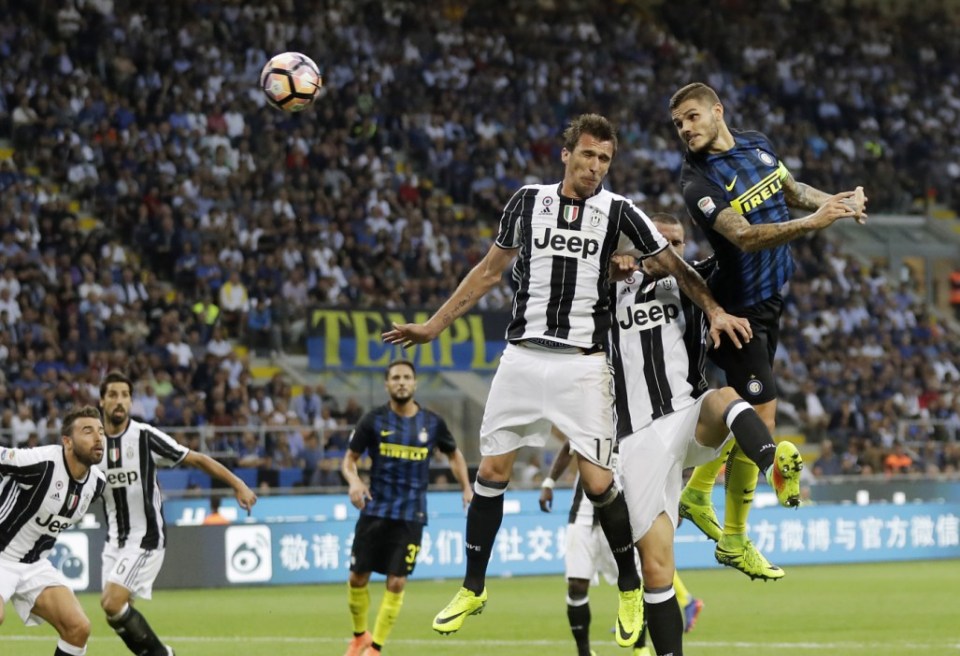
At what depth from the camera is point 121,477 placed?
12.0 m

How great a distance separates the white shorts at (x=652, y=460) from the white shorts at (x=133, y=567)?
176 inches

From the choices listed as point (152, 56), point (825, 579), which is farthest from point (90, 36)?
point (825, 579)

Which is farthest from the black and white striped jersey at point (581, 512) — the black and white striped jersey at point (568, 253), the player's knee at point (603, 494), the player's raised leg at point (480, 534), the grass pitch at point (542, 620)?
the black and white striped jersey at point (568, 253)

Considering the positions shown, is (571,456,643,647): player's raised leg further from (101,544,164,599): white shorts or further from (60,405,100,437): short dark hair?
(101,544,164,599): white shorts

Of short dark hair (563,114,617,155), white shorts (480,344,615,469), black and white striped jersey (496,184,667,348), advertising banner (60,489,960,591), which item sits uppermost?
short dark hair (563,114,617,155)

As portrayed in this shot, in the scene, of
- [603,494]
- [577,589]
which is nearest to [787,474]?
[603,494]

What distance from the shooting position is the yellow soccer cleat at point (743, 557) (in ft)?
30.0

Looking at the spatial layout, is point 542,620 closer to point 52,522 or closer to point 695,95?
point 52,522

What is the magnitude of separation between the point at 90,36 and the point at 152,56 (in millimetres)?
1096

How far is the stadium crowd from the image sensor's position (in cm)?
2342

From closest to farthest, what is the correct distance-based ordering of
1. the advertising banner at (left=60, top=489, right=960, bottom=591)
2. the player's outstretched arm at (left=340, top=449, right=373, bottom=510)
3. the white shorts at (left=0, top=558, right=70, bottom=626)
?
the white shorts at (left=0, top=558, right=70, bottom=626)
the player's outstretched arm at (left=340, top=449, right=373, bottom=510)
the advertising banner at (left=60, top=489, right=960, bottom=591)

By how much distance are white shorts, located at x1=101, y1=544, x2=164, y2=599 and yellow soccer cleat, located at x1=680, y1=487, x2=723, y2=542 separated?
4.25m

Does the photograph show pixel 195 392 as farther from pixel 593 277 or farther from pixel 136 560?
pixel 593 277

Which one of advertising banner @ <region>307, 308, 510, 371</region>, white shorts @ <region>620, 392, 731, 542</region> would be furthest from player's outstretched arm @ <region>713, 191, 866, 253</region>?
advertising banner @ <region>307, 308, 510, 371</region>
